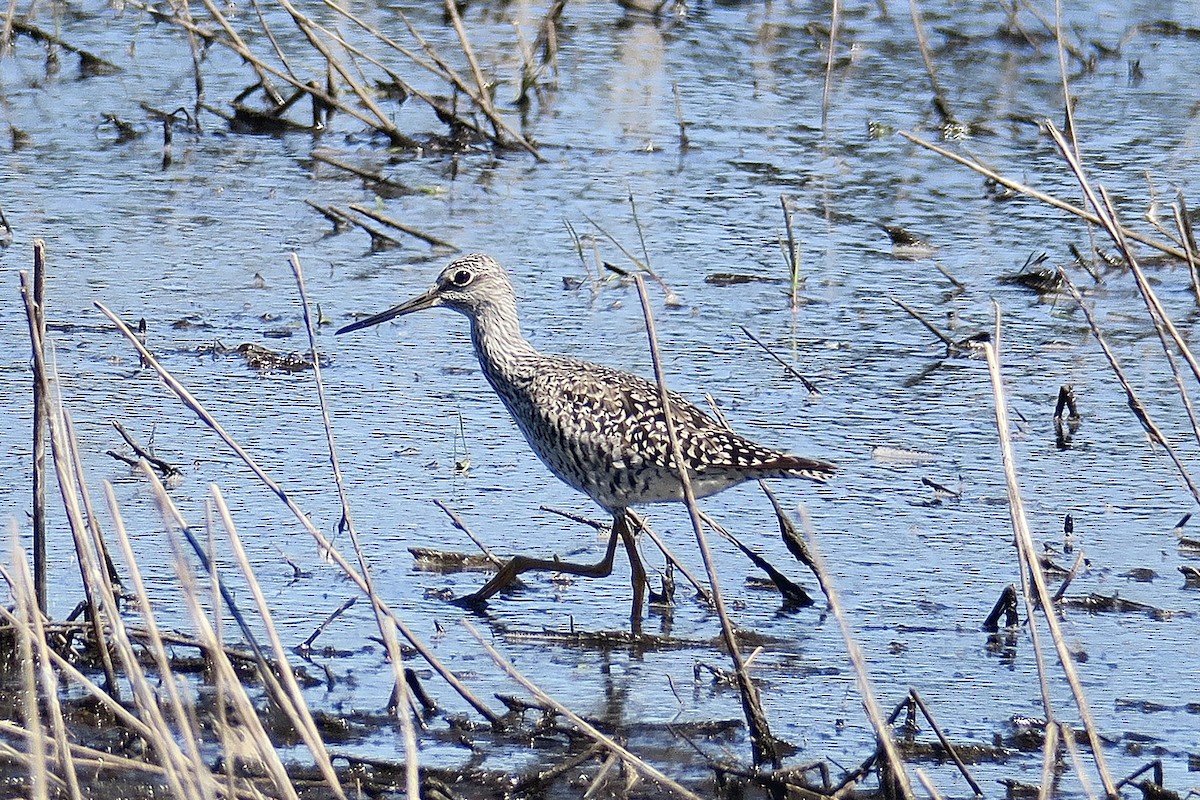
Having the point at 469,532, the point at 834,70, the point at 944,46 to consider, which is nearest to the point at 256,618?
the point at 469,532

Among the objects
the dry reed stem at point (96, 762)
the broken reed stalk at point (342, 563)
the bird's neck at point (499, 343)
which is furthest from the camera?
the bird's neck at point (499, 343)

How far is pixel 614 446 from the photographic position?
226 inches

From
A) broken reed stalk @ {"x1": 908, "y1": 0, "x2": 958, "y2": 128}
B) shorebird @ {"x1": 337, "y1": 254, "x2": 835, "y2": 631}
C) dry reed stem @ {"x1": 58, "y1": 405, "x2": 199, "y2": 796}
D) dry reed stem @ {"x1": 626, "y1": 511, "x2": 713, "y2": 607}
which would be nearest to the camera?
dry reed stem @ {"x1": 58, "y1": 405, "x2": 199, "y2": 796}

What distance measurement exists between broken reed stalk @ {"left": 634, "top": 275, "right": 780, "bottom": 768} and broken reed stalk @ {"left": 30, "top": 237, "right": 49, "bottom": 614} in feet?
4.56

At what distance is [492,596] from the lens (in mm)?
5684

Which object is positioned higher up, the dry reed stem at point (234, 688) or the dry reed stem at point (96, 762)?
the dry reed stem at point (234, 688)

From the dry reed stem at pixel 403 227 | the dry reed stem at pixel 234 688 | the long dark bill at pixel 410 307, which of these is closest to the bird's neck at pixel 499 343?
the long dark bill at pixel 410 307

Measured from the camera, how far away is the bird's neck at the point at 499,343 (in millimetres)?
6285

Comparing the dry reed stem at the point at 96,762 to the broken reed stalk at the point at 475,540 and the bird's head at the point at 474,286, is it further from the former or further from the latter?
the bird's head at the point at 474,286

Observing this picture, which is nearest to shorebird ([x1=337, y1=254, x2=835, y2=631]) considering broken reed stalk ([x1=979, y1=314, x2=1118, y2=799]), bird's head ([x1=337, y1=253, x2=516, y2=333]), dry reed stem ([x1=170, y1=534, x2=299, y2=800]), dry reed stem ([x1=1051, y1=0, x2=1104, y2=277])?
bird's head ([x1=337, y1=253, x2=516, y2=333])

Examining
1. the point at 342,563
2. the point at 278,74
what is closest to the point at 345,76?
the point at 278,74

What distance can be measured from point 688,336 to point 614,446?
7.24ft

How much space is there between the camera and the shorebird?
5.63 m

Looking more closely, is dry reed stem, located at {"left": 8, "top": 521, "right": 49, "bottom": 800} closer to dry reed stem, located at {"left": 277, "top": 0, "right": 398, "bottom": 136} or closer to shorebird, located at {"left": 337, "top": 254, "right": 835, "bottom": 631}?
shorebird, located at {"left": 337, "top": 254, "right": 835, "bottom": 631}
